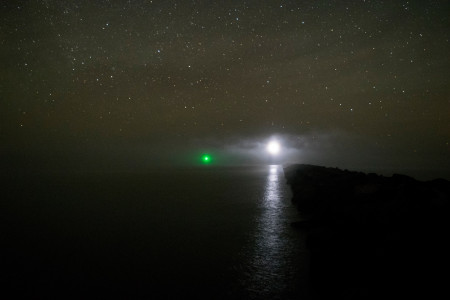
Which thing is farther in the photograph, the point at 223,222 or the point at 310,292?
the point at 223,222

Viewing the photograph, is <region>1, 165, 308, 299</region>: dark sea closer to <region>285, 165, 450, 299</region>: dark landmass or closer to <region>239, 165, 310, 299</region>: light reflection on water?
<region>239, 165, 310, 299</region>: light reflection on water

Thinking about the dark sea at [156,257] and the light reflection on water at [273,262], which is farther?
the dark sea at [156,257]

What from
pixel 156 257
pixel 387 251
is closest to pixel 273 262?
pixel 387 251

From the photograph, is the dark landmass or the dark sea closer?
the dark landmass

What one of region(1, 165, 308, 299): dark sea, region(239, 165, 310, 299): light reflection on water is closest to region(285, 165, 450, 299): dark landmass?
region(239, 165, 310, 299): light reflection on water

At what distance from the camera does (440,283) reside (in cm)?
526

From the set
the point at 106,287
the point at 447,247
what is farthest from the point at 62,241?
the point at 447,247

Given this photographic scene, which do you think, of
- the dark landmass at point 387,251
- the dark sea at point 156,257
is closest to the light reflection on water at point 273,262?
the dark sea at point 156,257

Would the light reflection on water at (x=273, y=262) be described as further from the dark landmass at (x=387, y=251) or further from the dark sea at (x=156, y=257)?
the dark landmass at (x=387, y=251)

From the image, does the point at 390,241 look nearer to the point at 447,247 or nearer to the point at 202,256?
the point at 447,247

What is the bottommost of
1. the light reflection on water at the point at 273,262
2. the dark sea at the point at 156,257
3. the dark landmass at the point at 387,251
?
the dark sea at the point at 156,257

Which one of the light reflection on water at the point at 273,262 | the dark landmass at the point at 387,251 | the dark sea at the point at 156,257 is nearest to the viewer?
the dark landmass at the point at 387,251

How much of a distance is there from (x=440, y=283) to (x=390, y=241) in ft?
7.23

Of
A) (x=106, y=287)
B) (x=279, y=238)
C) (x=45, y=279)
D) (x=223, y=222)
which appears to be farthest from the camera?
(x=223, y=222)
